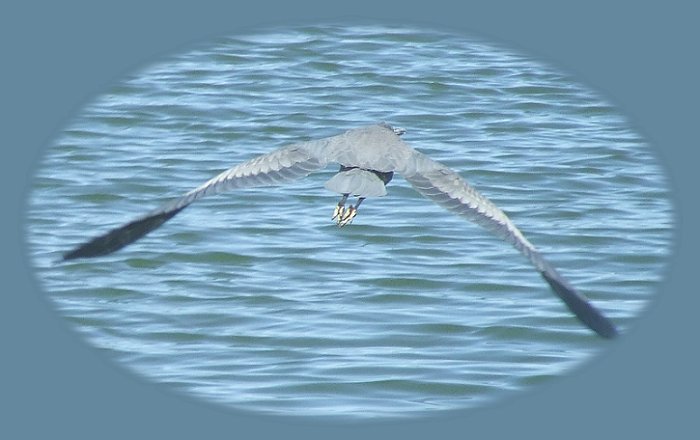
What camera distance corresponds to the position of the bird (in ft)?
27.2

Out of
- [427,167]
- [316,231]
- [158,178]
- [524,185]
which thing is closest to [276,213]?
[316,231]

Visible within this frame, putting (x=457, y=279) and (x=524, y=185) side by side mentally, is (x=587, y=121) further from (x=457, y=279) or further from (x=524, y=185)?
(x=457, y=279)

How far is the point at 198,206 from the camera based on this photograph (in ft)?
39.5

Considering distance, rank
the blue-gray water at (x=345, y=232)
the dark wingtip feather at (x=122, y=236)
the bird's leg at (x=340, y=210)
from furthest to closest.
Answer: the blue-gray water at (x=345, y=232) < the bird's leg at (x=340, y=210) < the dark wingtip feather at (x=122, y=236)

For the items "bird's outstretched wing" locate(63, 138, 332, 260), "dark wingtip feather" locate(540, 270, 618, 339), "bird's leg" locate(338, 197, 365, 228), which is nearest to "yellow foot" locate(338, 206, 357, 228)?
"bird's leg" locate(338, 197, 365, 228)

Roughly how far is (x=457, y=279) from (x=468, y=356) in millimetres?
1353

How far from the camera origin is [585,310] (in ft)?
27.1

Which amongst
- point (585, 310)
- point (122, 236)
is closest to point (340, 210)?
point (122, 236)

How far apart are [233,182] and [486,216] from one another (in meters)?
1.50

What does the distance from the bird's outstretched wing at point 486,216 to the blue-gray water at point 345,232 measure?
3.07ft

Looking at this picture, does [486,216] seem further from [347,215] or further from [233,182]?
[233,182]

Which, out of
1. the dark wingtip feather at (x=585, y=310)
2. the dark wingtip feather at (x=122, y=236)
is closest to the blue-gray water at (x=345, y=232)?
the dark wingtip feather at (x=585, y=310)

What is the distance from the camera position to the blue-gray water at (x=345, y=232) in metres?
9.41

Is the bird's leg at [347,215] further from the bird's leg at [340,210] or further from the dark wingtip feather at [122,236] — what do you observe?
the dark wingtip feather at [122,236]
